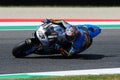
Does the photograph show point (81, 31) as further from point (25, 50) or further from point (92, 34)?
point (25, 50)

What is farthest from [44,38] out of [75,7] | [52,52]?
[75,7]

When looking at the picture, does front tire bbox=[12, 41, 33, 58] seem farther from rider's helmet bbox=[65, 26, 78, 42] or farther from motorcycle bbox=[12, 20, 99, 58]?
rider's helmet bbox=[65, 26, 78, 42]

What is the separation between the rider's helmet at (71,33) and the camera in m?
10.0

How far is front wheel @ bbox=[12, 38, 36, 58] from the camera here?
10.3 metres

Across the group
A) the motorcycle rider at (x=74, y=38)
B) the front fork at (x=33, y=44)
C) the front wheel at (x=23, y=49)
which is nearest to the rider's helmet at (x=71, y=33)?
the motorcycle rider at (x=74, y=38)

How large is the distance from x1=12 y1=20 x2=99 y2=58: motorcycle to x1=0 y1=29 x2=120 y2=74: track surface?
168 mm

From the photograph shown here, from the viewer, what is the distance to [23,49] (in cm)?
1030

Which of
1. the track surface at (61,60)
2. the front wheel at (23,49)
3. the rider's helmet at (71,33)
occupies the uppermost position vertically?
the rider's helmet at (71,33)
